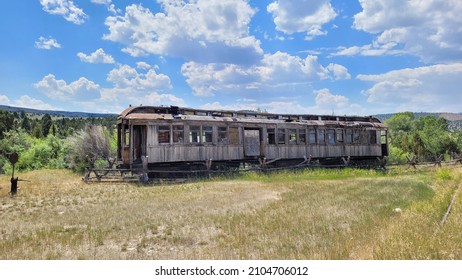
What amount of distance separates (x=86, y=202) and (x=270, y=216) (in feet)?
23.5

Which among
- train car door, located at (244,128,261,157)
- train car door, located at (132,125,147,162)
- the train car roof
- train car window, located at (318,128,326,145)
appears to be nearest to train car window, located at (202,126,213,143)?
the train car roof

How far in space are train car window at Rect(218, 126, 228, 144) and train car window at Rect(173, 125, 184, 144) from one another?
2.77 metres

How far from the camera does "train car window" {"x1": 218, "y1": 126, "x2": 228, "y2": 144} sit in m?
24.1

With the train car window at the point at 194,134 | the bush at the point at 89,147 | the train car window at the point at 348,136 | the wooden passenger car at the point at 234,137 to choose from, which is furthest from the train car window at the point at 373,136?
the bush at the point at 89,147

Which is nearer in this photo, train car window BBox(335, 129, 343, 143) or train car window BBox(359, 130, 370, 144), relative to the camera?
train car window BBox(335, 129, 343, 143)

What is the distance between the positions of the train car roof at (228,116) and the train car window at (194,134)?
1.83 ft

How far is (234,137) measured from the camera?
24.8 metres

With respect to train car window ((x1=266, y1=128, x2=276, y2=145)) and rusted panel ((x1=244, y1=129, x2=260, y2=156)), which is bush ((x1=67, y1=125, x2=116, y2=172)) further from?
train car window ((x1=266, y1=128, x2=276, y2=145))

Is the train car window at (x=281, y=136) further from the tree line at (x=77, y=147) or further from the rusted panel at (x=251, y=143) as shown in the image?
the tree line at (x=77, y=147)

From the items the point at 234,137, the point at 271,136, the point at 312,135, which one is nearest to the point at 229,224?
the point at 234,137

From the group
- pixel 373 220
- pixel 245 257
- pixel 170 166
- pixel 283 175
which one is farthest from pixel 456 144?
pixel 245 257

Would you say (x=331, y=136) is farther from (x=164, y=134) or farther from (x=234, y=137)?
(x=164, y=134)

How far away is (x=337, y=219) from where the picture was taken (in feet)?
33.3

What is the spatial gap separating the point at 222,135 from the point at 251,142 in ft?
9.07
